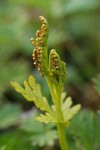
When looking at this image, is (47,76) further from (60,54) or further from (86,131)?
(60,54)

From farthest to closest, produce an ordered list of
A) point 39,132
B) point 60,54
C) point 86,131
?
1. point 60,54
2. point 39,132
3. point 86,131

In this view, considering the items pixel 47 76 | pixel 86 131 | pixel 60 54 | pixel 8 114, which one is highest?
pixel 60 54

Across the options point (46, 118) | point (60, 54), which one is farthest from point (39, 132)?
point (60, 54)

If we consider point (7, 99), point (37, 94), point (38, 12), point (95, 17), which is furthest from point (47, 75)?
point (38, 12)

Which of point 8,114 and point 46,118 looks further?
point 8,114

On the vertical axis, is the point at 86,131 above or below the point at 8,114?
below

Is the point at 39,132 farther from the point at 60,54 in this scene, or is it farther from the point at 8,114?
the point at 60,54

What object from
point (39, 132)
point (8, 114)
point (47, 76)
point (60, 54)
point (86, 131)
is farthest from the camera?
point (60, 54)

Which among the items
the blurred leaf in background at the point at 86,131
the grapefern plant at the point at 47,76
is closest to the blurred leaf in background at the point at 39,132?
the blurred leaf in background at the point at 86,131

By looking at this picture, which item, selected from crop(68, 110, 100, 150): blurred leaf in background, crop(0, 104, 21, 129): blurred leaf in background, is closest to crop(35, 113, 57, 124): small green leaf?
crop(68, 110, 100, 150): blurred leaf in background
